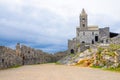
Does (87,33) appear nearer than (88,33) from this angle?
Yes

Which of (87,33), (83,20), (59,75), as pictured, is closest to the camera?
(59,75)

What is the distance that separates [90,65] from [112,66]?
27.1 ft

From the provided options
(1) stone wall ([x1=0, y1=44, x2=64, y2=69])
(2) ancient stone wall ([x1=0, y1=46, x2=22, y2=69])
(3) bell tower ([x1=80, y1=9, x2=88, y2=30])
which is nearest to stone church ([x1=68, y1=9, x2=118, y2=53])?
(3) bell tower ([x1=80, y1=9, x2=88, y2=30])

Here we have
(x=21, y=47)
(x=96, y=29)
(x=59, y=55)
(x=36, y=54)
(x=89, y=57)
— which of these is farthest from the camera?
(x=96, y=29)

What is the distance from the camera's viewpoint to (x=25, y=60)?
75125 millimetres

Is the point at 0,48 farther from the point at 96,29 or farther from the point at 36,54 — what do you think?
the point at 96,29

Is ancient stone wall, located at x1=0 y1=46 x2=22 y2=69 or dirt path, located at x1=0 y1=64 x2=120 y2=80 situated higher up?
ancient stone wall, located at x1=0 y1=46 x2=22 y2=69

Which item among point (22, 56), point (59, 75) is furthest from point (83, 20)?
point (59, 75)

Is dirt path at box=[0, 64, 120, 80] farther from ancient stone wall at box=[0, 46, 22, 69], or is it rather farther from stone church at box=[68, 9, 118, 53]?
stone church at box=[68, 9, 118, 53]

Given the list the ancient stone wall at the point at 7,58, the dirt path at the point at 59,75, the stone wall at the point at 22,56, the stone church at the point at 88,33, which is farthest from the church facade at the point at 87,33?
the dirt path at the point at 59,75

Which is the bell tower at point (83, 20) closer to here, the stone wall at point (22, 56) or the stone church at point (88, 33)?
the stone church at point (88, 33)

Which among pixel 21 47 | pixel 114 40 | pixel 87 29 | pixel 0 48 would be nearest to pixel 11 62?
pixel 0 48

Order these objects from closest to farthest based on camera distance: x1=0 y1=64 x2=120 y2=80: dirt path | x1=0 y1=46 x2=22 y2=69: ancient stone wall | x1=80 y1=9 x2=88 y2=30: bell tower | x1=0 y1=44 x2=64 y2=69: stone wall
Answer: x1=0 y1=64 x2=120 y2=80: dirt path → x1=0 y1=46 x2=22 y2=69: ancient stone wall → x1=0 y1=44 x2=64 y2=69: stone wall → x1=80 y1=9 x2=88 y2=30: bell tower

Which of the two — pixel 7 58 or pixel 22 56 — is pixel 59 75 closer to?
pixel 7 58
